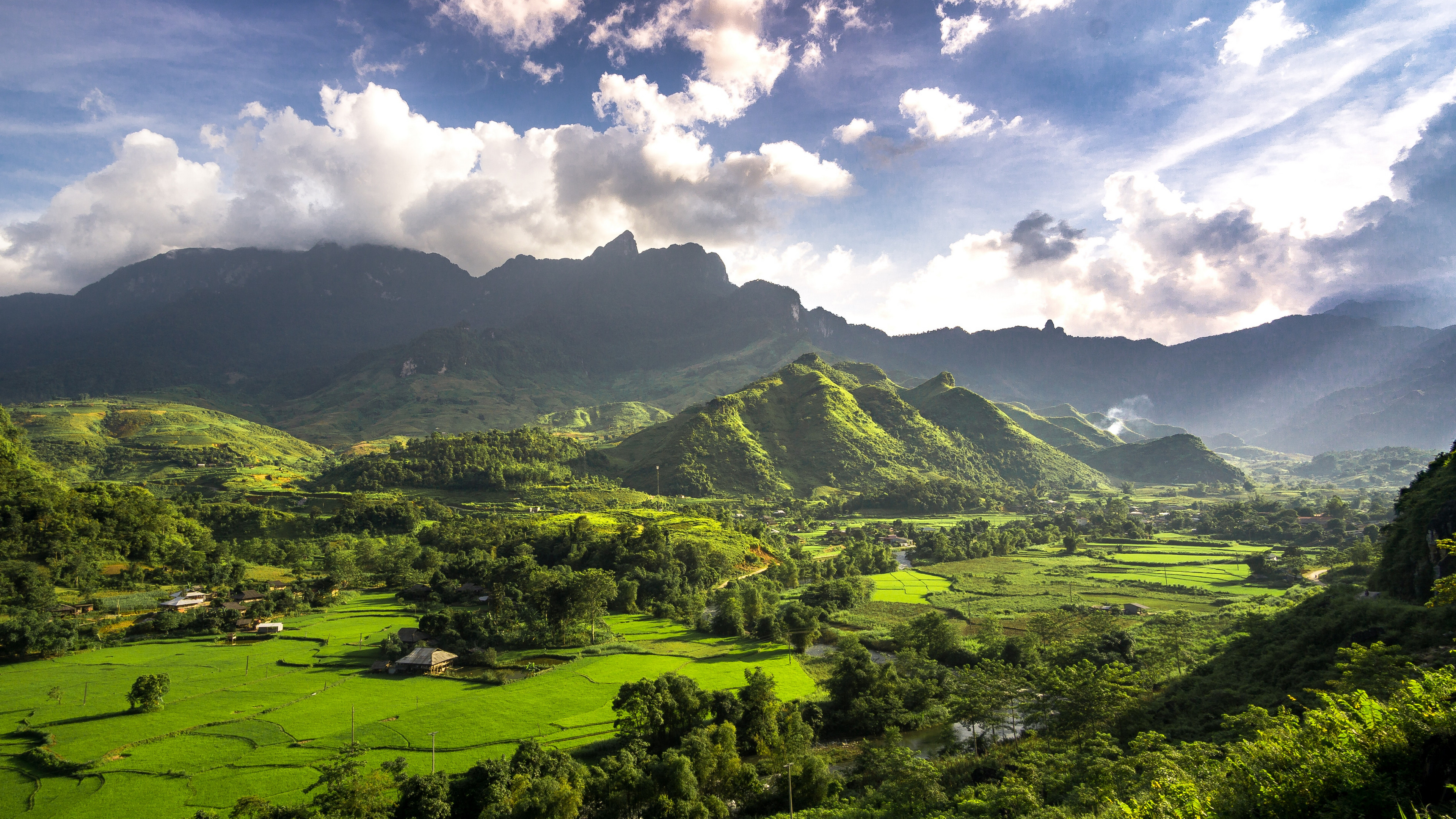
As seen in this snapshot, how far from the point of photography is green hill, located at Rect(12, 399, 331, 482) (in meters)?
135

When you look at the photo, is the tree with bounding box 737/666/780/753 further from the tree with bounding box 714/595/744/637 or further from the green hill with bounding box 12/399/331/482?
the green hill with bounding box 12/399/331/482

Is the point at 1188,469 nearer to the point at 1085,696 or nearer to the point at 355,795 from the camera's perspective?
the point at 1085,696

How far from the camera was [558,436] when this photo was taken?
16725 centimetres

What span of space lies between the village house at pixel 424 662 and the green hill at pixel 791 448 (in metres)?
94.9

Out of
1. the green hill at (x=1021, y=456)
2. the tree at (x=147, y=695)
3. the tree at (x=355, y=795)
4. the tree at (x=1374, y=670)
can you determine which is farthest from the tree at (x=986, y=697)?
the green hill at (x=1021, y=456)

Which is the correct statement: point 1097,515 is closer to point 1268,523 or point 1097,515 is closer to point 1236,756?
point 1268,523

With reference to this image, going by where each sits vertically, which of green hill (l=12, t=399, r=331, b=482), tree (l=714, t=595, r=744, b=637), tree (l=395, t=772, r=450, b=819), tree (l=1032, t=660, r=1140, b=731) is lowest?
tree (l=714, t=595, r=744, b=637)

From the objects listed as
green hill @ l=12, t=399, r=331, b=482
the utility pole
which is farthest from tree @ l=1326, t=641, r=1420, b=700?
green hill @ l=12, t=399, r=331, b=482

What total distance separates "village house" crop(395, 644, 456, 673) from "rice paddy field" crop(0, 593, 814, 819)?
89 centimetres

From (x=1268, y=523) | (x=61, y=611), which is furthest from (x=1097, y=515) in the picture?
(x=61, y=611)

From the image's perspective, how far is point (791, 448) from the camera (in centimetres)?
17512

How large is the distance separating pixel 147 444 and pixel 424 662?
542 ft

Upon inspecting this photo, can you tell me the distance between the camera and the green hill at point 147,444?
135 m

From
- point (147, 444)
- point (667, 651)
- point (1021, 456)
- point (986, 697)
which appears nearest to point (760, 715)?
point (986, 697)
